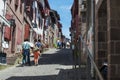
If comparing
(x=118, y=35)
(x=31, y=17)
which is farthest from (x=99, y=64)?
(x=31, y=17)

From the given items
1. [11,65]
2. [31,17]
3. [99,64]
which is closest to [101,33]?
[99,64]

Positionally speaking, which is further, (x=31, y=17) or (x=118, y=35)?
(x=31, y=17)

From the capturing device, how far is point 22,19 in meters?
35.5

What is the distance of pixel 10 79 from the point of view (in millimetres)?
15805

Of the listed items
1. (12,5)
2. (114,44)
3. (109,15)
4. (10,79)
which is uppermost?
(12,5)

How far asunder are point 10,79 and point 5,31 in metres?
11.2

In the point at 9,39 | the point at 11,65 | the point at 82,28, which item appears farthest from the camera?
the point at 9,39

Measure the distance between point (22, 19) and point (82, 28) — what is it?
1109cm

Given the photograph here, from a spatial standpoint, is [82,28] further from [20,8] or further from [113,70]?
[113,70]

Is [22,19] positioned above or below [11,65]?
above

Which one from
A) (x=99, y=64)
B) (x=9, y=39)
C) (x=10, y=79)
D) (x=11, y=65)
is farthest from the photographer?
(x=9, y=39)

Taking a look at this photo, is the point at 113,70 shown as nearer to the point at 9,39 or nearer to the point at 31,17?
the point at 9,39

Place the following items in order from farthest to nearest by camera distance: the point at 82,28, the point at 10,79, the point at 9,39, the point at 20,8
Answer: the point at 20,8 → the point at 9,39 → the point at 82,28 → the point at 10,79

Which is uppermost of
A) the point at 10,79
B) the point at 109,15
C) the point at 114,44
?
the point at 109,15
